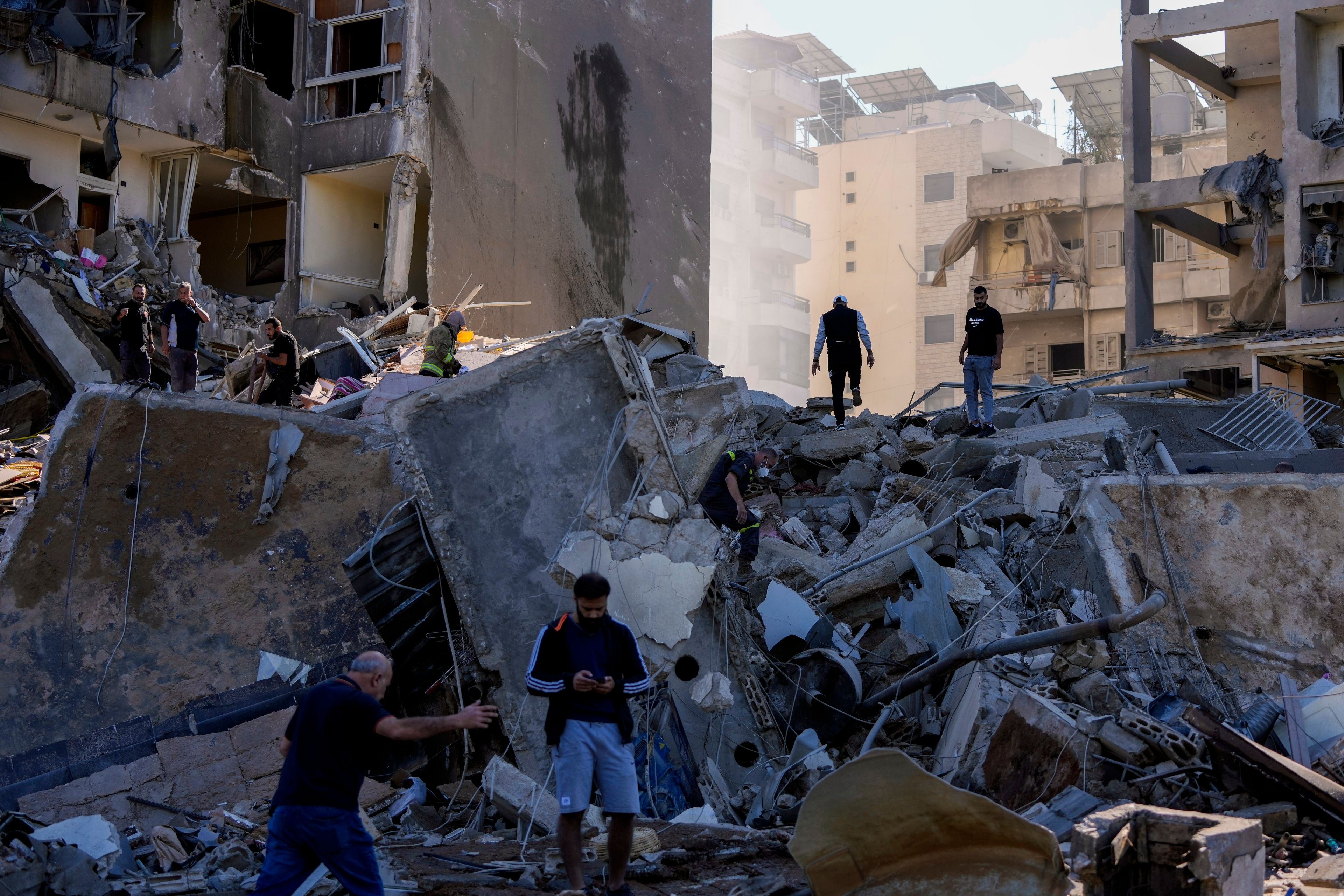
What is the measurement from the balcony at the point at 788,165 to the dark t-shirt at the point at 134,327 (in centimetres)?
4033

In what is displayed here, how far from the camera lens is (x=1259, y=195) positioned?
24.7 meters

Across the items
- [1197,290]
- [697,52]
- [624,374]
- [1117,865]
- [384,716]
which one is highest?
[697,52]

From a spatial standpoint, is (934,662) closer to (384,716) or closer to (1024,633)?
(1024,633)

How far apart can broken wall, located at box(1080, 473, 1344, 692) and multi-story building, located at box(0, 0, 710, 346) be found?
12.2m

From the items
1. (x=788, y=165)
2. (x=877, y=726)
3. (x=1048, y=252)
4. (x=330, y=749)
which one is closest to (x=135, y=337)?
(x=877, y=726)

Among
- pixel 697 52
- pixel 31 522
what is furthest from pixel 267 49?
pixel 31 522

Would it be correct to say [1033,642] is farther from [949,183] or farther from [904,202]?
[904,202]

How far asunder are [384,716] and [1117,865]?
2.86 m

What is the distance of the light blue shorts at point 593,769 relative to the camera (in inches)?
202

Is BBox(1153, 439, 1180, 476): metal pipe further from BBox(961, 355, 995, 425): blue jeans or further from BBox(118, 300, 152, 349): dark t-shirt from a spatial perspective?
BBox(118, 300, 152, 349): dark t-shirt

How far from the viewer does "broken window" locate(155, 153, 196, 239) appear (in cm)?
1878

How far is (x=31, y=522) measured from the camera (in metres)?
7.66

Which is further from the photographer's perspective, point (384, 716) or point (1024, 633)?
point (1024, 633)

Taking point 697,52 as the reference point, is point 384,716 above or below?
below
